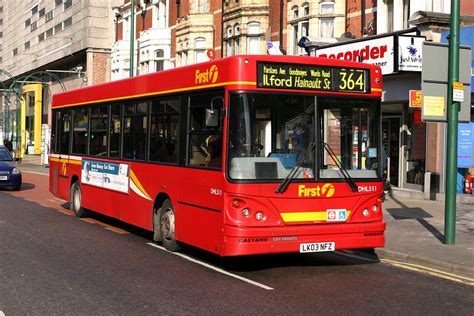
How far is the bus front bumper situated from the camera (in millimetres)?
7438

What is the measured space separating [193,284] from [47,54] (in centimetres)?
6007

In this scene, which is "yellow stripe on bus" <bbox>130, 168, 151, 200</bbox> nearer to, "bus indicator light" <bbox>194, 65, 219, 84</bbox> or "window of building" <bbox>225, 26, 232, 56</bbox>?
"bus indicator light" <bbox>194, 65, 219, 84</bbox>

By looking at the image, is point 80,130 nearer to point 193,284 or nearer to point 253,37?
point 193,284

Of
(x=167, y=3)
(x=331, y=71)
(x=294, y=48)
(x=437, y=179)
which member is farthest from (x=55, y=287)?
(x=167, y=3)

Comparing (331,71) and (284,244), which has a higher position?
(331,71)

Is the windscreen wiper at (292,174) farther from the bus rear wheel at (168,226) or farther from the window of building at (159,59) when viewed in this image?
the window of building at (159,59)

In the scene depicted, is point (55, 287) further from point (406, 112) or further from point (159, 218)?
point (406, 112)

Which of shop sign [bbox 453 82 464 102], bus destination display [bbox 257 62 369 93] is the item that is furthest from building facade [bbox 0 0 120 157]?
bus destination display [bbox 257 62 369 93]

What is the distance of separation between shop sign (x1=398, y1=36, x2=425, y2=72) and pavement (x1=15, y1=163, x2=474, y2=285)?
4189 mm

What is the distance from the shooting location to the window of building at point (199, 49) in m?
32.7

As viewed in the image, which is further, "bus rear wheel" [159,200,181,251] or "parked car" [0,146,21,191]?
"parked car" [0,146,21,191]

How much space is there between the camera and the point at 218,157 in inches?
306

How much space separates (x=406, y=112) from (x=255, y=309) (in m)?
14.2

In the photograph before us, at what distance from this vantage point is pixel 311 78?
8008 mm
